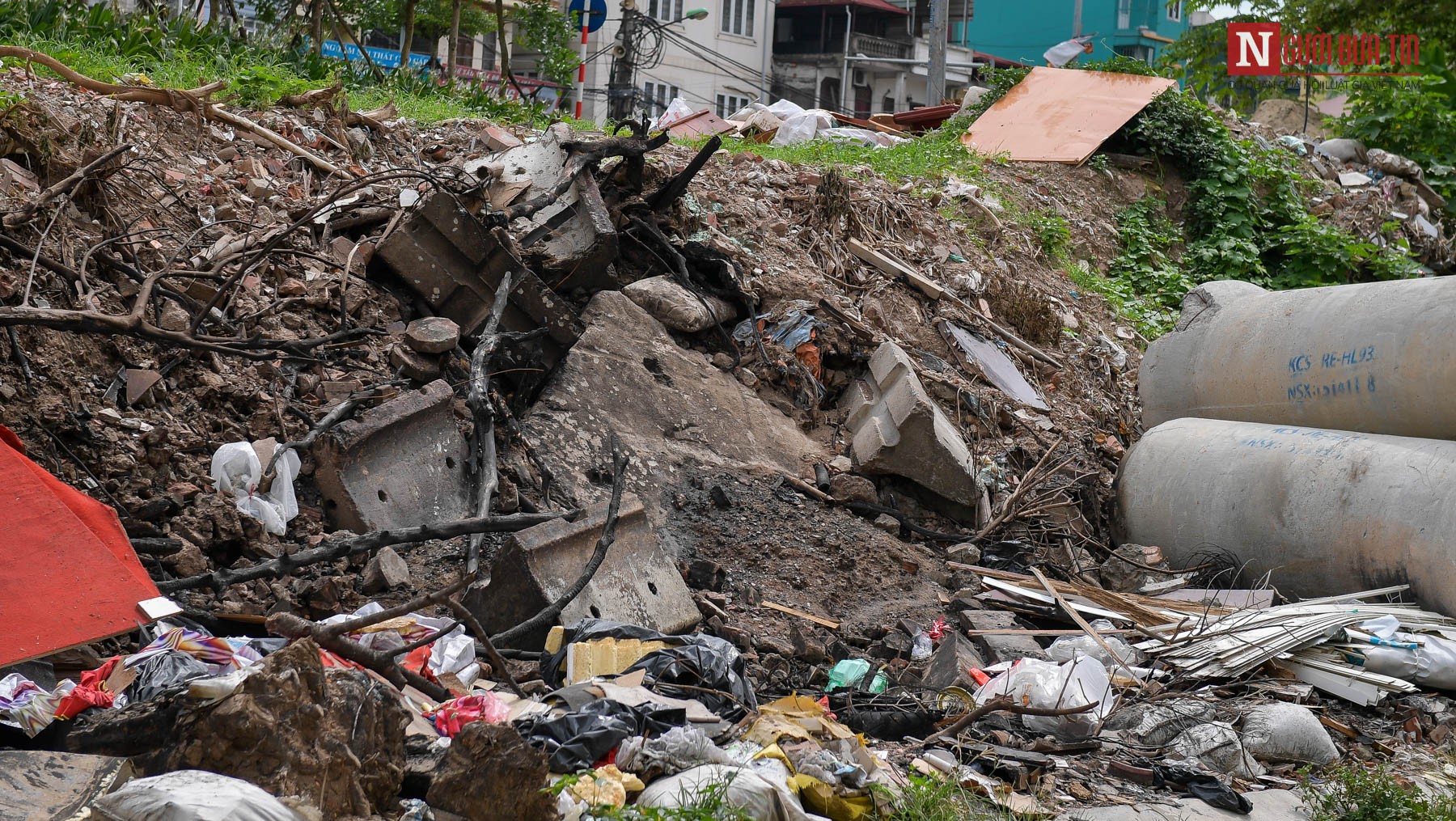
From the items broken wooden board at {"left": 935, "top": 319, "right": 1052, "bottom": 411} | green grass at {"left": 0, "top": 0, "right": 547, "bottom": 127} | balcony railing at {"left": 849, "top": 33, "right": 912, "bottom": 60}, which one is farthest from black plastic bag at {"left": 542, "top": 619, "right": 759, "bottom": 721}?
balcony railing at {"left": 849, "top": 33, "right": 912, "bottom": 60}

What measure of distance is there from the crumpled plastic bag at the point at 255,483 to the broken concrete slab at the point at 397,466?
0.18 meters

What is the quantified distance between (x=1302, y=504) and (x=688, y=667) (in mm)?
3575

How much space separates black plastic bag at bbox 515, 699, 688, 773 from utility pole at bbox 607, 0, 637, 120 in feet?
47.8

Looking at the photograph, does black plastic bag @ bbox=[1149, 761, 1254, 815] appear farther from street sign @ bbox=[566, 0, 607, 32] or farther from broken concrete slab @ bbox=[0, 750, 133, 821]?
street sign @ bbox=[566, 0, 607, 32]

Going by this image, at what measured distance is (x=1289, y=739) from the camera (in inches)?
166

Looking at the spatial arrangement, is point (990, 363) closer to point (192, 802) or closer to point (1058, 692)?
point (1058, 692)

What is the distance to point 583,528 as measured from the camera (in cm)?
475

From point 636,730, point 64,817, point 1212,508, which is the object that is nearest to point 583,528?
point 636,730

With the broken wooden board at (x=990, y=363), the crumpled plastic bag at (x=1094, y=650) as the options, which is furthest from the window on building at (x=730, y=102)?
the crumpled plastic bag at (x=1094, y=650)

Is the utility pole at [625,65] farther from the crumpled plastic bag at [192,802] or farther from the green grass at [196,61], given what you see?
the crumpled plastic bag at [192,802]

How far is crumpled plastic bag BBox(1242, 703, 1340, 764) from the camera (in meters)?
4.21

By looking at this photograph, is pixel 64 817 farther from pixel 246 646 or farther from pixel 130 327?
pixel 130 327

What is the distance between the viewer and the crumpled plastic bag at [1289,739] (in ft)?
13.8

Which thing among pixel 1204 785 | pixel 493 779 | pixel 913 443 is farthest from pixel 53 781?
pixel 913 443
